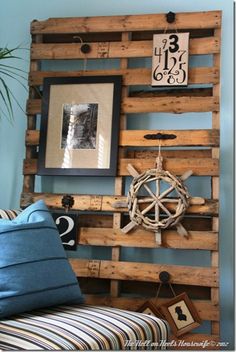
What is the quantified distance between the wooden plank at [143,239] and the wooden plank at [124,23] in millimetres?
884

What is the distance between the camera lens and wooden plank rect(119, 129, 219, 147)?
5.88 ft

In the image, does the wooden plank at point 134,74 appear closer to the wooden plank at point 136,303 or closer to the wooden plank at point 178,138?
the wooden plank at point 178,138

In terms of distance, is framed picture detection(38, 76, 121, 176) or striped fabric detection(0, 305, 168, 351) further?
framed picture detection(38, 76, 121, 176)

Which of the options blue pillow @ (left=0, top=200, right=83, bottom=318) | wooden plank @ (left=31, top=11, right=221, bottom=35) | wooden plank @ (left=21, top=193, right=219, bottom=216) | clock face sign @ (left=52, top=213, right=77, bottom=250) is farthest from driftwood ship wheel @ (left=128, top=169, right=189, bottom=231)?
wooden plank @ (left=31, top=11, right=221, bottom=35)

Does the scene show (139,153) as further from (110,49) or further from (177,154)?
(110,49)

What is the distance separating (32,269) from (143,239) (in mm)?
656

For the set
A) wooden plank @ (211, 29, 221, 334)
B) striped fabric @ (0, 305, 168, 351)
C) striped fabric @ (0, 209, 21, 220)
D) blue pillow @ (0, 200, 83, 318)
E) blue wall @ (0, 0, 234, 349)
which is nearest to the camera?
striped fabric @ (0, 305, 168, 351)

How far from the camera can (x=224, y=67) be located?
1893mm

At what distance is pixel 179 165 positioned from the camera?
5.94 ft

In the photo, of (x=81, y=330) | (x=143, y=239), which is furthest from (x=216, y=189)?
(x=81, y=330)

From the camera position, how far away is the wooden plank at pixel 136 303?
1698 mm

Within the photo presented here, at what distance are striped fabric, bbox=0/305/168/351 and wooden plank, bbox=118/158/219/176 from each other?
682 millimetres

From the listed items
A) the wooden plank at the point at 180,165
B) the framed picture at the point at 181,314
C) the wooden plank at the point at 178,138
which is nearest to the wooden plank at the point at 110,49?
the wooden plank at the point at 178,138

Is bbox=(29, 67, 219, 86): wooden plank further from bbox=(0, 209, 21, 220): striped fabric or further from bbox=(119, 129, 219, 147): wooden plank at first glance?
bbox=(0, 209, 21, 220): striped fabric
